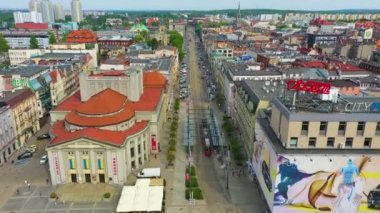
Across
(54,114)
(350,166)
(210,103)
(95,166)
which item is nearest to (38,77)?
(54,114)

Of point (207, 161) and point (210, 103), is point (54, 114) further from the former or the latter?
point (210, 103)

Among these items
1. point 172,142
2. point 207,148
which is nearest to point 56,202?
point 172,142

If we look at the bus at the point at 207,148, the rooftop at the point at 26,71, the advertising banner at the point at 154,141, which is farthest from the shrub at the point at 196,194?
the rooftop at the point at 26,71

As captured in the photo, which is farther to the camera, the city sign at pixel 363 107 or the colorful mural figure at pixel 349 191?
the city sign at pixel 363 107

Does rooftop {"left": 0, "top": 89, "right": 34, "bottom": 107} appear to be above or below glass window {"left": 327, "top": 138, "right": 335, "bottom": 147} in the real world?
below

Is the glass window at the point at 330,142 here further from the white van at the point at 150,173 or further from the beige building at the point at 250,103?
the white van at the point at 150,173

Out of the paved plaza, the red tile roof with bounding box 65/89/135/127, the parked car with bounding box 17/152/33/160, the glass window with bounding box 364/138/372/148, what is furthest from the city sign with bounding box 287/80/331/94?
the parked car with bounding box 17/152/33/160

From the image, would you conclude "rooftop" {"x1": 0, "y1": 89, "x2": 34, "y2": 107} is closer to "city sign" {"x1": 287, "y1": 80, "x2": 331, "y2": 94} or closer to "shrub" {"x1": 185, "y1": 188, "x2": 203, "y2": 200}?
"shrub" {"x1": 185, "y1": 188, "x2": 203, "y2": 200}
